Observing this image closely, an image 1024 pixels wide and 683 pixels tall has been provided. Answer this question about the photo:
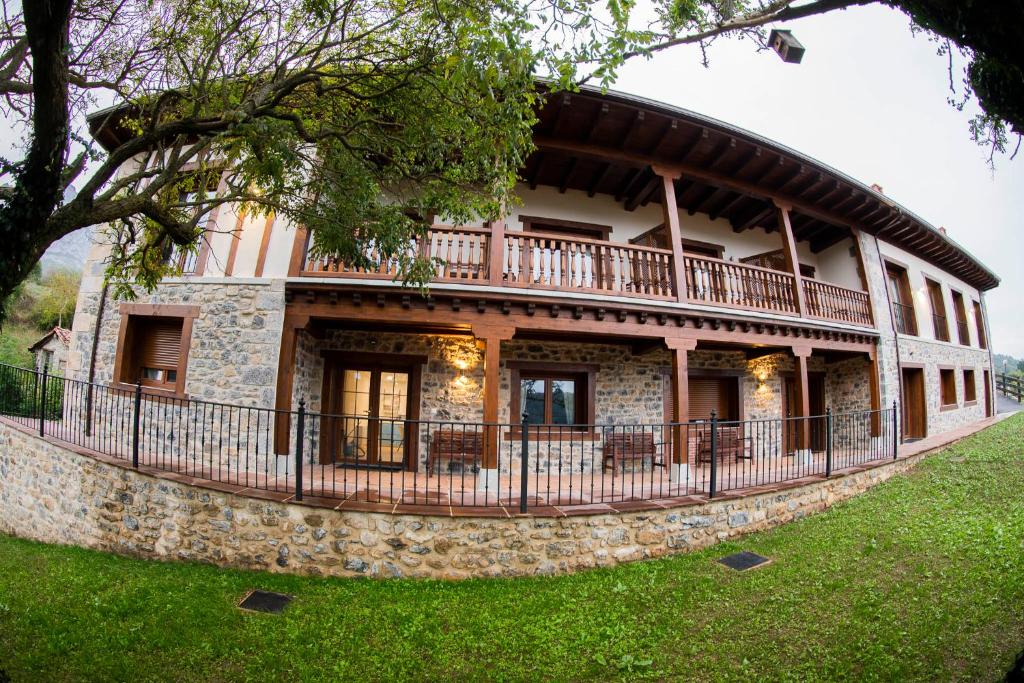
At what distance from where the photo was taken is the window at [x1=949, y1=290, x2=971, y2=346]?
43.8 ft

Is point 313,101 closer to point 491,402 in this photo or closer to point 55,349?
point 491,402

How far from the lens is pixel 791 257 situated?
845 cm

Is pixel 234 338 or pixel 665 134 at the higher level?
pixel 665 134

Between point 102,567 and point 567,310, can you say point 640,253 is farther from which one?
point 102,567

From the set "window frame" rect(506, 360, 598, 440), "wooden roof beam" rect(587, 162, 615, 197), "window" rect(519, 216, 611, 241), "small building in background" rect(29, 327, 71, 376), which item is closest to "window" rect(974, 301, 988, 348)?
"window" rect(519, 216, 611, 241)

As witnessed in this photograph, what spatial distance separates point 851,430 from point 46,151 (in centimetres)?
1326

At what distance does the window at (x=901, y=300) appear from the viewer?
10.8 m

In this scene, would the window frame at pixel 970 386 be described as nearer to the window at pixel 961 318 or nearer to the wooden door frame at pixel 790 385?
the window at pixel 961 318

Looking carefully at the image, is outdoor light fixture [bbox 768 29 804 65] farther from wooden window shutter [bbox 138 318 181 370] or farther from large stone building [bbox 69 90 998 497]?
wooden window shutter [bbox 138 318 181 370]

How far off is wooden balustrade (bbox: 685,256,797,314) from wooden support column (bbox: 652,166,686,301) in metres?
0.28

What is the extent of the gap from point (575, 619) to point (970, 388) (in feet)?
55.6

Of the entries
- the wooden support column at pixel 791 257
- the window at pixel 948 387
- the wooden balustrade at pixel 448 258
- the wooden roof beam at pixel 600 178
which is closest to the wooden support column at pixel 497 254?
the wooden balustrade at pixel 448 258

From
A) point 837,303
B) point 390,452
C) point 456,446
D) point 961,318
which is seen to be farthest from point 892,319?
point 390,452

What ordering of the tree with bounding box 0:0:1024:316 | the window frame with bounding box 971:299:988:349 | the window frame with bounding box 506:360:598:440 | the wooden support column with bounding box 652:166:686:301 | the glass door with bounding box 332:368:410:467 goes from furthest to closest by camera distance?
the window frame with bounding box 971:299:988:349 → the window frame with bounding box 506:360:598:440 → the glass door with bounding box 332:368:410:467 → the wooden support column with bounding box 652:166:686:301 → the tree with bounding box 0:0:1024:316
